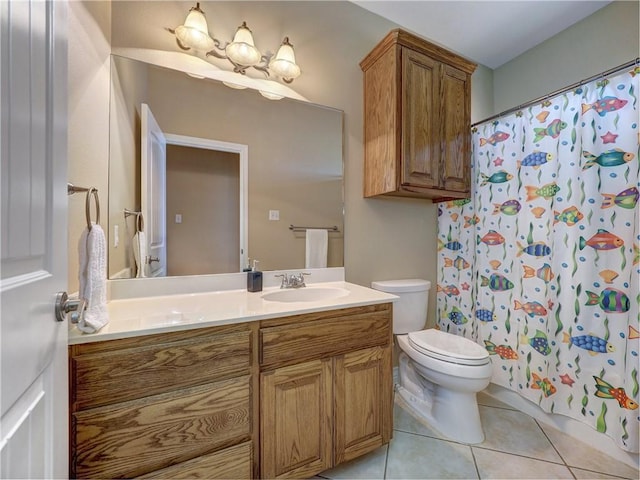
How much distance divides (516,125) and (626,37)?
84 cm

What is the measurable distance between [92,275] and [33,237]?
0.41 metres

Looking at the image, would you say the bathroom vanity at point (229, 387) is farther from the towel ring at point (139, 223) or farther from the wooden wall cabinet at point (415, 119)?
the wooden wall cabinet at point (415, 119)

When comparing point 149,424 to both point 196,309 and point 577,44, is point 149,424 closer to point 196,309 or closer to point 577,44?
point 196,309

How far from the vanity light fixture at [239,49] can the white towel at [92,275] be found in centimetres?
111

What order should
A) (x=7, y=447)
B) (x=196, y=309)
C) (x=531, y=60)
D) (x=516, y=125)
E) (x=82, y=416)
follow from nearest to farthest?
(x=7, y=447) < (x=82, y=416) < (x=196, y=309) < (x=516, y=125) < (x=531, y=60)

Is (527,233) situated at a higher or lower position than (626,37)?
lower

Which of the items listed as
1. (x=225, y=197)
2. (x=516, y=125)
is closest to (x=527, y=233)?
(x=516, y=125)

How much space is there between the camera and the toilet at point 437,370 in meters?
1.45

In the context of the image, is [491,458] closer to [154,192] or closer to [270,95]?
[154,192]

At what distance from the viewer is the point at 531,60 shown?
2213 mm

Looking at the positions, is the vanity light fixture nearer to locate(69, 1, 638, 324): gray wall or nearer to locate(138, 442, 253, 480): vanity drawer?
locate(69, 1, 638, 324): gray wall

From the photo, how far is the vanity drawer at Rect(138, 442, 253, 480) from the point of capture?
92cm

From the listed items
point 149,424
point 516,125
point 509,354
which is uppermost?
point 516,125

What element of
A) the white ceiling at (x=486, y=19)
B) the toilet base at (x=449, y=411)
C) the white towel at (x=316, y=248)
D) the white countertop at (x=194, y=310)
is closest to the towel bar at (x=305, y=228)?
the white towel at (x=316, y=248)
